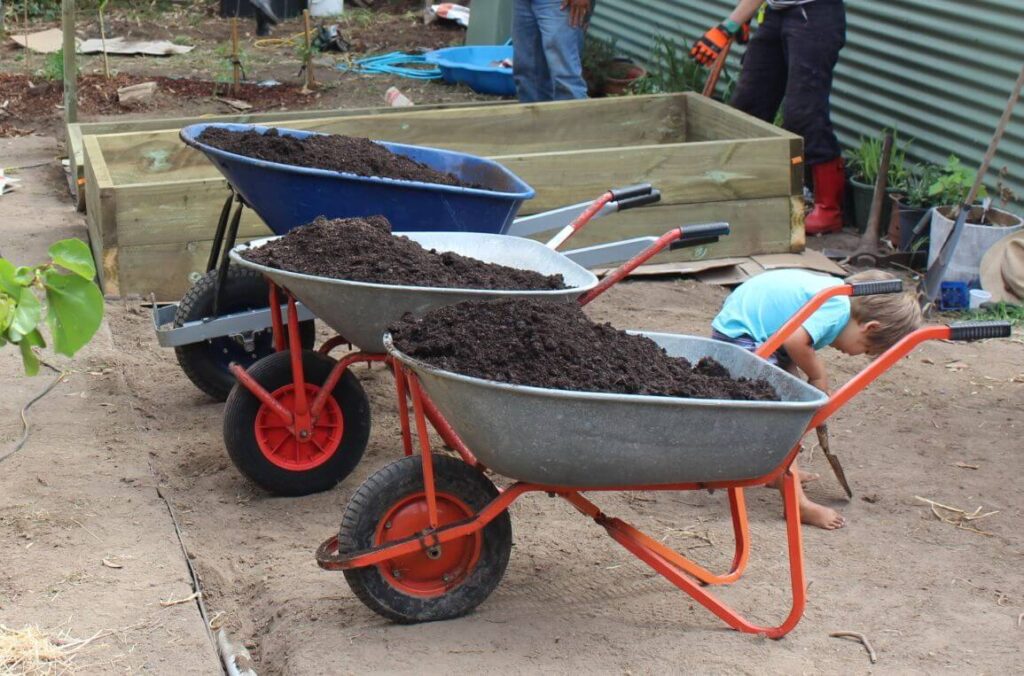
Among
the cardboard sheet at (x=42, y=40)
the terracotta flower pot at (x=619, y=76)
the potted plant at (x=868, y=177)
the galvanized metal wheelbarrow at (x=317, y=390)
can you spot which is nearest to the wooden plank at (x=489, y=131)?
the potted plant at (x=868, y=177)

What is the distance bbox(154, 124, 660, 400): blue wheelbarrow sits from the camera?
376 centimetres

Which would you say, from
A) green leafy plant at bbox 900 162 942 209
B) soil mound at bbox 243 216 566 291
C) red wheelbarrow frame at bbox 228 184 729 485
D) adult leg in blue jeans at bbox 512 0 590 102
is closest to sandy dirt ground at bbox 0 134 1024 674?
red wheelbarrow frame at bbox 228 184 729 485

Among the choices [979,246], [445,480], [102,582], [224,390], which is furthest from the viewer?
[979,246]

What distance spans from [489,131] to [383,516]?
13.3 ft

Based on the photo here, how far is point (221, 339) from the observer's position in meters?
4.32

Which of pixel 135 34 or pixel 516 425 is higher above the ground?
Answer: pixel 516 425

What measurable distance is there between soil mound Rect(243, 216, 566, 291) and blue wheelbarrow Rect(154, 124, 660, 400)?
36 cm

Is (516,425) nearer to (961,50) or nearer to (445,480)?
(445,480)

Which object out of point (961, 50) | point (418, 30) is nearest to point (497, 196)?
point (961, 50)

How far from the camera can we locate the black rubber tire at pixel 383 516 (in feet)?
9.34

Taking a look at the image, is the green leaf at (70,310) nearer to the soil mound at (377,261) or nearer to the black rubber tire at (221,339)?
the soil mound at (377,261)

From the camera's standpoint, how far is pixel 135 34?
1192cm

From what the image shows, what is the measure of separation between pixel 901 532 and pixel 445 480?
→ 152 cm

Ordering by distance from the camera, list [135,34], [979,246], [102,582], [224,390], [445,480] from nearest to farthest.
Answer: [445,480]
[102,582]
[224,390]
[979,246]
[135,34]
